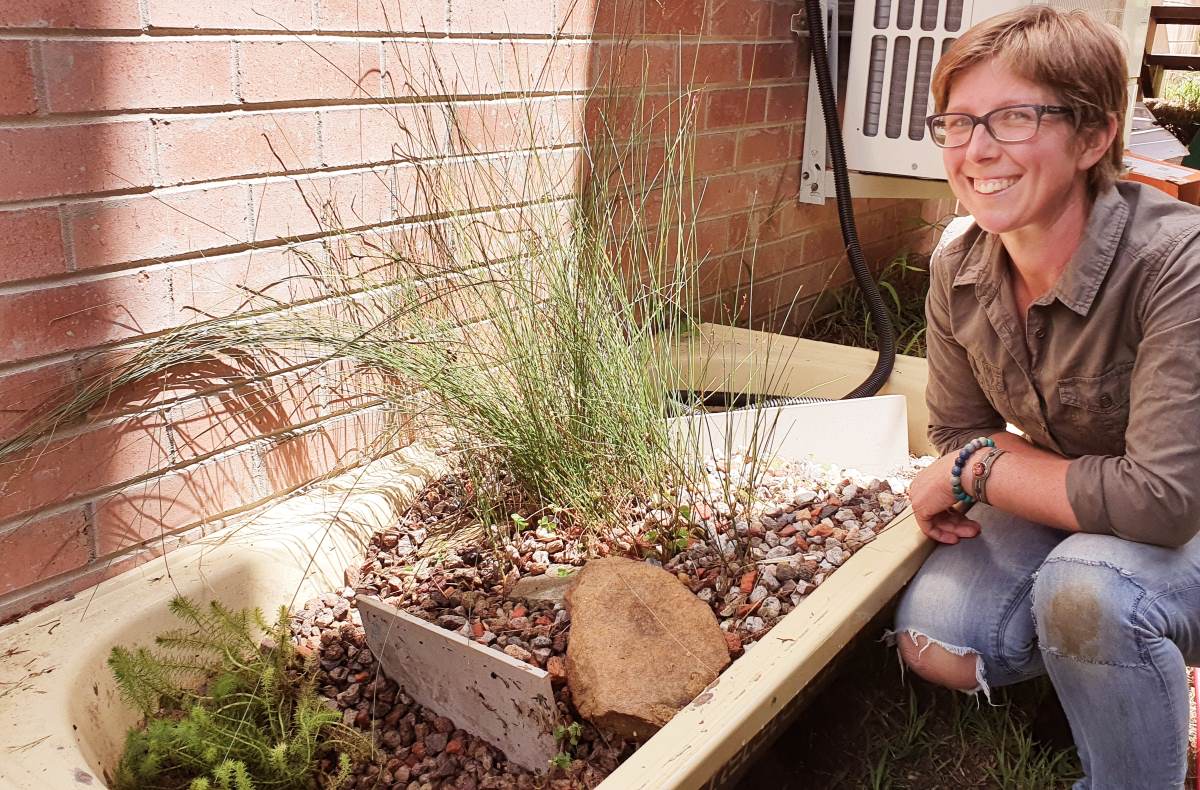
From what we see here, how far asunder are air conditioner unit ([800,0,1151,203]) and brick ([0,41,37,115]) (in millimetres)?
2372

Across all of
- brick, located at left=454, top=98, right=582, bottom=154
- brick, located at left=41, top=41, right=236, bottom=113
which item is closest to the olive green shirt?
brick, located at left=454, top=98, right=582, bottom=154

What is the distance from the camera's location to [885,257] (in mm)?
4043

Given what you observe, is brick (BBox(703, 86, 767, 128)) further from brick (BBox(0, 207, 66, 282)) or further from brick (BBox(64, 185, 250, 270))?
brick (BBox(0, 207, 66, 282))

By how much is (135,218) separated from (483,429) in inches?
26.8

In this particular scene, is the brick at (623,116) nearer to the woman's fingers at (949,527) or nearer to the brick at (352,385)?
the brick at (352,385)

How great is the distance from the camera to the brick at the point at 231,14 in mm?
1648

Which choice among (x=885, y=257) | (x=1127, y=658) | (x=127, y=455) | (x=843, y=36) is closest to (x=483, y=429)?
(x=127, y=455)

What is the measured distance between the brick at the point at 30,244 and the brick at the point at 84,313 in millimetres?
31

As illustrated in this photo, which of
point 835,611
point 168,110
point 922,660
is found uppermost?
point 168,110

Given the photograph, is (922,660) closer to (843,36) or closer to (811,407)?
(811,407)

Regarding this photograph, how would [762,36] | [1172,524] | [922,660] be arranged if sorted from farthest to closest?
1. [762,36]
2. [922,660]
3. [1172,524]

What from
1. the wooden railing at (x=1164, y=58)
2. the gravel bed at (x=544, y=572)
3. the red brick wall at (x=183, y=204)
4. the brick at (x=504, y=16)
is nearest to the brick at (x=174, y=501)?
the red brick wall at (x=183, y=204)

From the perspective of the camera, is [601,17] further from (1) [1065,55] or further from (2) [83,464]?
(2) [83,464]

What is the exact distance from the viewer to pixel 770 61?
3188 mm
